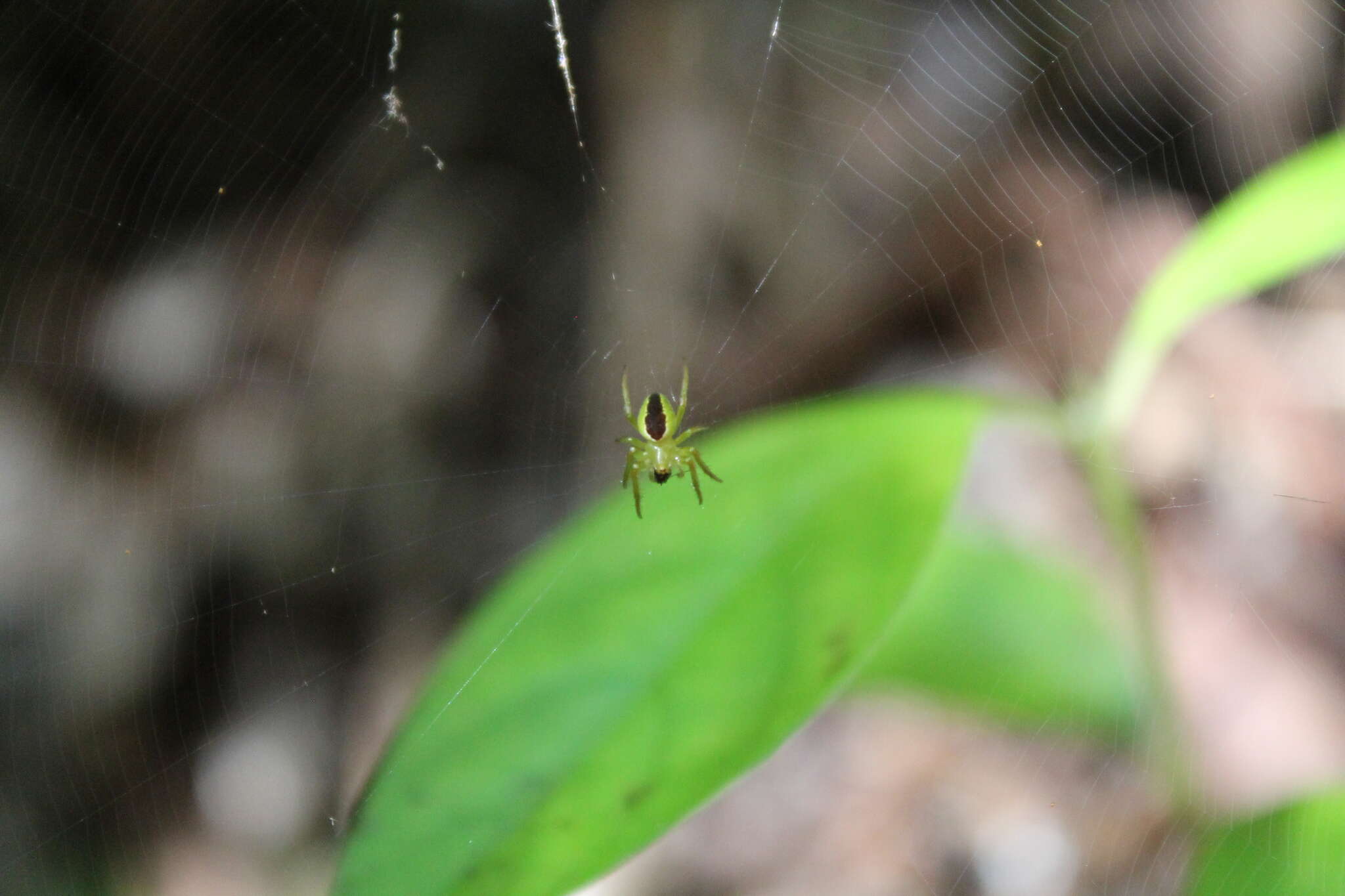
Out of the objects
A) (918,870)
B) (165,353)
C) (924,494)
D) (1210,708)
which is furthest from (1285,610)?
(165,353)

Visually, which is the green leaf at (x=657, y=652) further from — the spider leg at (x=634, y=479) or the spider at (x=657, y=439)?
the spider at (x=657, y=439)

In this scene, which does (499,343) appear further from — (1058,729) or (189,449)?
(1058,729)

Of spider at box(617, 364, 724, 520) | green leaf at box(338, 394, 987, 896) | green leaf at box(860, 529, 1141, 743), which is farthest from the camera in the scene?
spider at box(617, 364, 724, 520)

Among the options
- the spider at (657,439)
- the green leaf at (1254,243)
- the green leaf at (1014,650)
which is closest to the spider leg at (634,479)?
the spider at (657,439)

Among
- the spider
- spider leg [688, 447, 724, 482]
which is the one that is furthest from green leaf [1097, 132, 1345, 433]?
the spider

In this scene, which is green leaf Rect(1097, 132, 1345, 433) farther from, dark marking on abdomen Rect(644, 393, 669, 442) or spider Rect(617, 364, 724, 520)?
dark marking on abdomen Rect(644, 393, 669, 442)

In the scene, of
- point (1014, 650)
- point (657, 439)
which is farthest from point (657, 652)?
point (657, 439)

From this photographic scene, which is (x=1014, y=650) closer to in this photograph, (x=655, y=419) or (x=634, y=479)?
(x=634, y=479)
